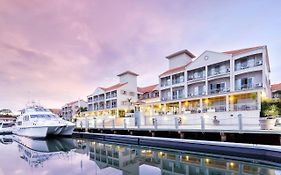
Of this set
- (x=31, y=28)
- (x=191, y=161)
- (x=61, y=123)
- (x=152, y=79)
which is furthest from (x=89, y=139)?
(x=152, y=79)

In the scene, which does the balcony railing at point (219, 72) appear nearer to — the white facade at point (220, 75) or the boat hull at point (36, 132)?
the white facade at point (220, 75)

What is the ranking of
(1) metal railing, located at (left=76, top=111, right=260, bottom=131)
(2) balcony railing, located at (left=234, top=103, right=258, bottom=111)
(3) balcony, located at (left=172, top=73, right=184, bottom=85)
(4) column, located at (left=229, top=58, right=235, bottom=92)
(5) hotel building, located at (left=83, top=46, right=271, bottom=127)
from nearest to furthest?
(1) metal railing, located at (left=76, top=111, right=260, bottom=131), (2) balcony railing, located at (left=234, top=103, right=258, bottom=111), (5) hotel building, located at (left=83, top=46, right=271, bottom=127), (4) column, located at (left=229, top=58, right=235, bottom=92), (3) balcony, located at (left=172, top=73, right=184, bottom=85)

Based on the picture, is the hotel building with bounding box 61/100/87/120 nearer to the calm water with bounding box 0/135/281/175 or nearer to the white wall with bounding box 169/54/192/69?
the white wall with bounding box 169/54/192/69

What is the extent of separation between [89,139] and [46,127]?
5396 mm

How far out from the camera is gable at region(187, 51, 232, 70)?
27620mm

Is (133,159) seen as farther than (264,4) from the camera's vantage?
No

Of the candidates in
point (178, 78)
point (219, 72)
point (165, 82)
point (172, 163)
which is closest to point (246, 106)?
point (219, 72)

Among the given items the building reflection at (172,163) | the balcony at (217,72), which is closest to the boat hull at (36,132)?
the building reflection at (172,163)

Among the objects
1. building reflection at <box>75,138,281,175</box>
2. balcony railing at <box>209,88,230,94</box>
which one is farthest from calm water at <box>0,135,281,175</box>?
balcony railing at <box>209,88,230,94</box>

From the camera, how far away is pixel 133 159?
1416cm

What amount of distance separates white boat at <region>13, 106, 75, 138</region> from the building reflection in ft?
35.8

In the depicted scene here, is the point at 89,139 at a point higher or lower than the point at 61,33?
lower

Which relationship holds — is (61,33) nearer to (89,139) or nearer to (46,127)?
(46,127)

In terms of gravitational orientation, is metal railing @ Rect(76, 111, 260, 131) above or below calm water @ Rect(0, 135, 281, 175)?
above
